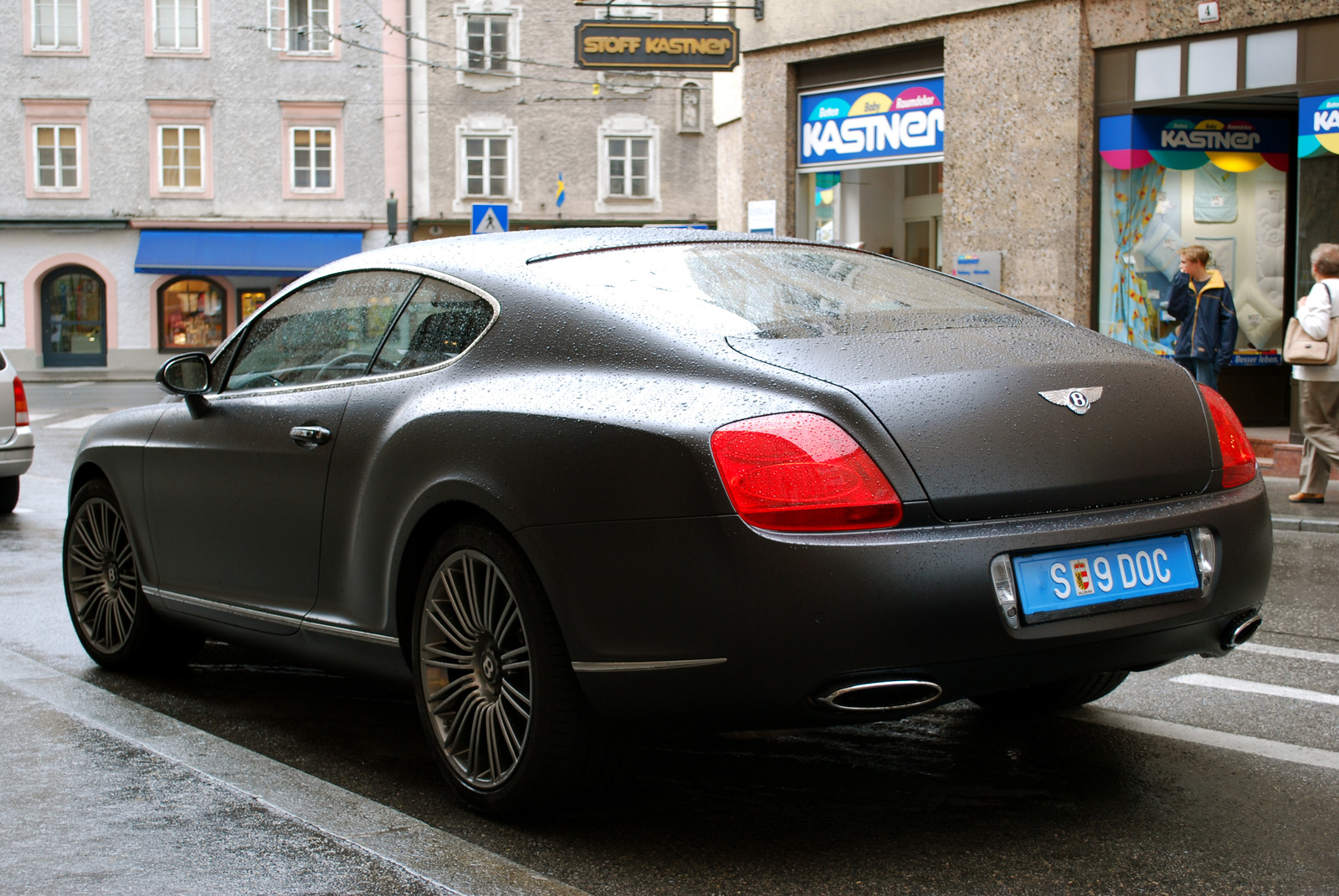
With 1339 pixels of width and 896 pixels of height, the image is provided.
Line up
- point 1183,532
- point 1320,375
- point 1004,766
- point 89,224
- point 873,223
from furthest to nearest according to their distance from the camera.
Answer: point 89,224 < point 873,223 < point 1320,375 < point 1004,766 < point 1183,532

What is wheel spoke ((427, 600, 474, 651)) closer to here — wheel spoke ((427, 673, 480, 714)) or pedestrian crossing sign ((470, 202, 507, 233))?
wheel spoke ((427, 673, 480, 714))

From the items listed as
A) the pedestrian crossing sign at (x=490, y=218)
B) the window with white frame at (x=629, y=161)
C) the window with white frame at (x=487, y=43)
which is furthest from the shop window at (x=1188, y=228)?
the window with white frame at (x=487, y=43)

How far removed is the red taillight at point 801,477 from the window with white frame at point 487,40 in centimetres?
3669

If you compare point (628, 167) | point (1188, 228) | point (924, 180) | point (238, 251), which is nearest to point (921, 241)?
point (924, 180)

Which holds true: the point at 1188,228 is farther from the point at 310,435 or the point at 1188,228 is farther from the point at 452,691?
the point at 452,691

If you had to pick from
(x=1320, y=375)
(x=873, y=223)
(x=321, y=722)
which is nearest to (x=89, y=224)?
(x=873, y=223)

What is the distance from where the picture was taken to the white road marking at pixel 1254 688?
470 centimetres

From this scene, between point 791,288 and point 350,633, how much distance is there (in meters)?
1.46

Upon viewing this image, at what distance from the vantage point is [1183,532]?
326 centimetres

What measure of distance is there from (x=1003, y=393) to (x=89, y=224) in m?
37.2

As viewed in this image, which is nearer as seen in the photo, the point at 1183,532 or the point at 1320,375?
the point at 1183,532

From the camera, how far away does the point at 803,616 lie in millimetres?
2934

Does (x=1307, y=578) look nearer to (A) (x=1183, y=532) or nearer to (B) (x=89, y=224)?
(A) (x=1183, y=532)

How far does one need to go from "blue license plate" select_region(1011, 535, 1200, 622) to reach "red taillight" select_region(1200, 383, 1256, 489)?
310 mm
